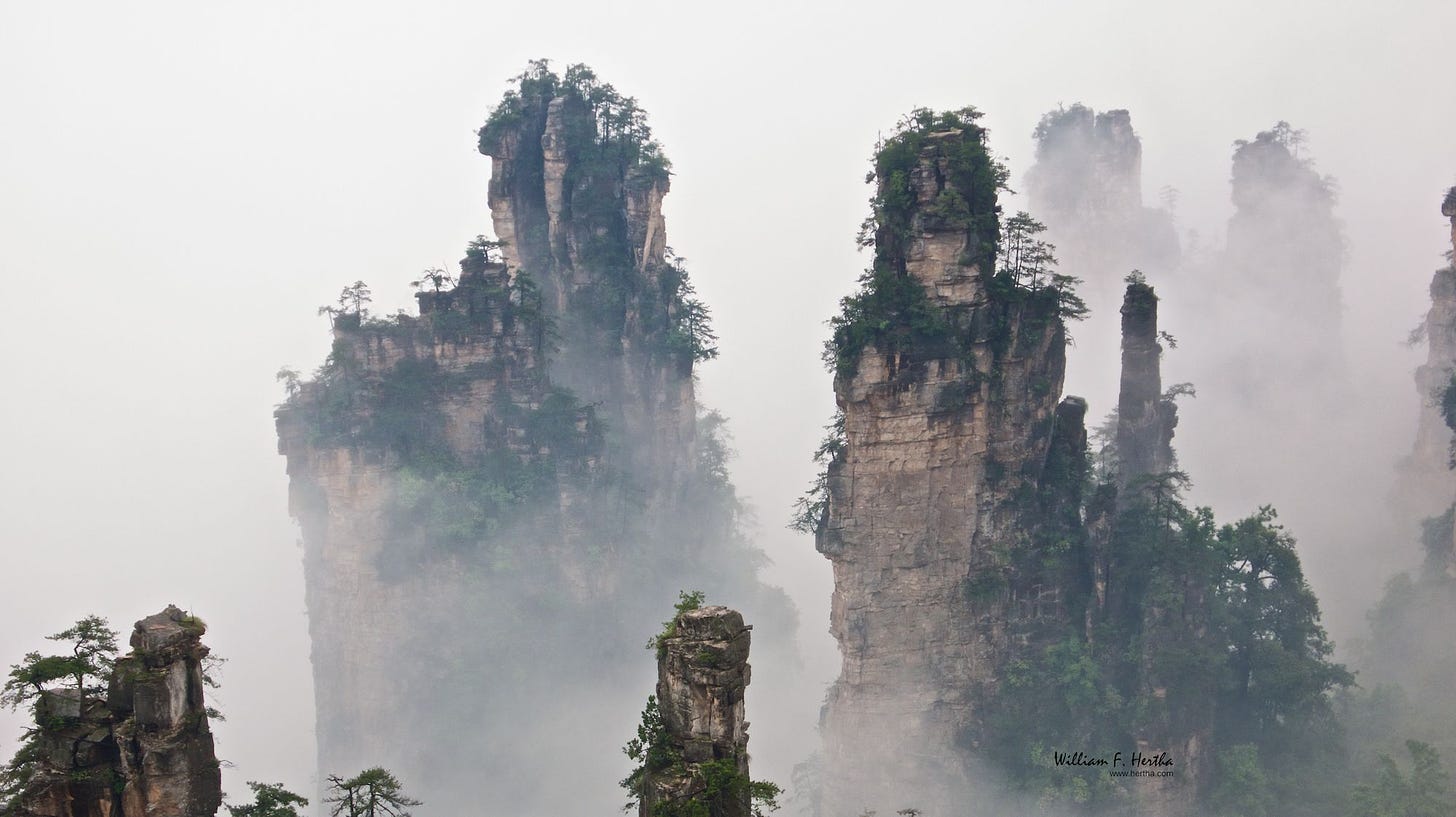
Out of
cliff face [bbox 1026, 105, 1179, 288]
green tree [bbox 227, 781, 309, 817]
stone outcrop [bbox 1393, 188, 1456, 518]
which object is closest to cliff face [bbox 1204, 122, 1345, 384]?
cliff face [bbox 1026, 105, 1179, 288]

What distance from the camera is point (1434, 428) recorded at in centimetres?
5906

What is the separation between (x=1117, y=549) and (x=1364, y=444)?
3630 centimetres

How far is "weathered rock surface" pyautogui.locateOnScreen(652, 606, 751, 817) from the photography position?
25.1 meters

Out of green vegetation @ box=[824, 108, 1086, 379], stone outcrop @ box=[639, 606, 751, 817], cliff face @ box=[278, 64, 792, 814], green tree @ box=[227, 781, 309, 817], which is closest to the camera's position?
stone outcrop @ box=[639, 606, 751, 817]

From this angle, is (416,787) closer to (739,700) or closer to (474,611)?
(474,611)

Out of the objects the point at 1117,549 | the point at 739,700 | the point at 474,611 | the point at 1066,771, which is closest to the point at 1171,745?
the point at 1066,771

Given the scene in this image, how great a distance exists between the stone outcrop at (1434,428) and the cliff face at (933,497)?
25.2 meters

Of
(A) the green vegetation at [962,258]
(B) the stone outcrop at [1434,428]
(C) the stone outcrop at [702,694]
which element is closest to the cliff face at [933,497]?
(A) the green vegetation at [962,258]

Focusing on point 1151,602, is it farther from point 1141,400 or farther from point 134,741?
point 134,741

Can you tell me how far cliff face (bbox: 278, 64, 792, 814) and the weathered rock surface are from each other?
29.7m

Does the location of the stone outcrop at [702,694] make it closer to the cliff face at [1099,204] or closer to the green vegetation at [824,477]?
the green vegetation at [824,477]

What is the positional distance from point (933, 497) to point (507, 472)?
71.7 feet

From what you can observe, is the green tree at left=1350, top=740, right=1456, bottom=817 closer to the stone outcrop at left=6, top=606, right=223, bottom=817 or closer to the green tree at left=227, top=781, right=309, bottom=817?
the green tree at left=227, top=781, right=309, bottom=817

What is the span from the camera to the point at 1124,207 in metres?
83.4
